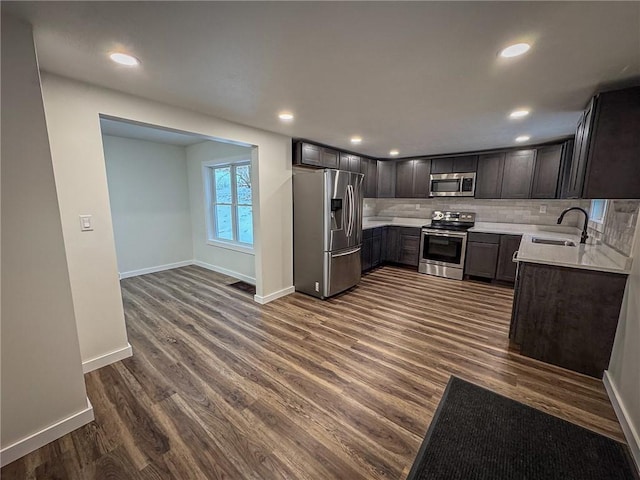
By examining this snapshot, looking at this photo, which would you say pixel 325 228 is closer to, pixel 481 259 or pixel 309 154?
→ pixel 309 154

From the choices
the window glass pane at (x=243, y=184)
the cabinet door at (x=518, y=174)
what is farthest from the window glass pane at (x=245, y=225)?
the cabinet door at (x=518, y=174)

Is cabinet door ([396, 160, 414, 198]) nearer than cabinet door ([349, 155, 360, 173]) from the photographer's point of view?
No

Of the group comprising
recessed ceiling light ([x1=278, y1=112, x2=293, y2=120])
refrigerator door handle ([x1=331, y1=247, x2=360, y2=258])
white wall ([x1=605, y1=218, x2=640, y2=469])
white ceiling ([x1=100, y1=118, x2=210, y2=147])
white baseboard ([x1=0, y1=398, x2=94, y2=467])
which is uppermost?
white ceiling ([x1=100, y1=118, x2=210, y2=147])

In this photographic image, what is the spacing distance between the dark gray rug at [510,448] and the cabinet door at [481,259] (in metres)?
2.98

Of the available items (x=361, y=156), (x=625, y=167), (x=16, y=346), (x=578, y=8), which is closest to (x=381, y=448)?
(x=16, y=346)

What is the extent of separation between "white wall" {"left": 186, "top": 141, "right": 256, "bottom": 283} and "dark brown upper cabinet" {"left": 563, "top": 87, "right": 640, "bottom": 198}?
395cm

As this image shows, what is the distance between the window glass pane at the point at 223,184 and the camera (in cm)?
494

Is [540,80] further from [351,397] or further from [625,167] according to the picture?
[351,397]

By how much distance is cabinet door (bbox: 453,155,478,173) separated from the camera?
464 centimetres

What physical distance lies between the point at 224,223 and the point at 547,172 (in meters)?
5.60

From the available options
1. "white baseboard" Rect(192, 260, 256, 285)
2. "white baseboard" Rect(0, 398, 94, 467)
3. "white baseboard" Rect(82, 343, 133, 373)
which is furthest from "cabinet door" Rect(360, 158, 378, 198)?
"white baseboard" Rect(0, 398, 94, 467)

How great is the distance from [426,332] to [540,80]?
240cm

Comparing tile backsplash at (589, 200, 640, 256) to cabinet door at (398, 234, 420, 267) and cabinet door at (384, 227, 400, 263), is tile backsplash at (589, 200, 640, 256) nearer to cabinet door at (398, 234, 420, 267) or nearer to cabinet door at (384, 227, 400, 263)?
cabinet door at (398, 234, 420, 267)

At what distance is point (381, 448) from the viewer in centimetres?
156
